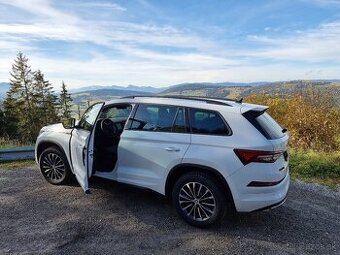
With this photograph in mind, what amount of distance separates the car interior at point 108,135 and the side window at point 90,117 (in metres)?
0.17

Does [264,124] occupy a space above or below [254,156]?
above

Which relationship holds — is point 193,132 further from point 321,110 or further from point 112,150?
point 321,110

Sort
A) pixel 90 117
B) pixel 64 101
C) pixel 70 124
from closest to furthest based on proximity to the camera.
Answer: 1. pixel 90 117
2. pixel 70 124
3. pixel 64 101

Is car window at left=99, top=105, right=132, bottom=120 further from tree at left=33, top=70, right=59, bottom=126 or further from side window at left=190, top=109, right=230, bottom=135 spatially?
tree at left=33, top=70, right=59, bottom=126

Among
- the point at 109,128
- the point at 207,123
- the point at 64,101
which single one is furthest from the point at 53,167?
the point at 64,101

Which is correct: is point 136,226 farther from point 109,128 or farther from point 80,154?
point 109,128

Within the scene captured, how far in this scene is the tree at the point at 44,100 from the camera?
2036 inches

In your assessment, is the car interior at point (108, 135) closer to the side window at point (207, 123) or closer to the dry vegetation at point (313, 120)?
the side window at point (207, 123)

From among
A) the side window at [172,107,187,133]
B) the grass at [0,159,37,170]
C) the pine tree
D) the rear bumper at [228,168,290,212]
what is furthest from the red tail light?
the pine tree

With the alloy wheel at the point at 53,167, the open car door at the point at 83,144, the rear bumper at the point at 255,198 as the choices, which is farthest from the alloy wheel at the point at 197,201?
the alloy wheel at the point at 53,167

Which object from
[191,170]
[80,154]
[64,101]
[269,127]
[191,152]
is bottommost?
[64,101]

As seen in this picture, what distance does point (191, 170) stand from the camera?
18.1ft

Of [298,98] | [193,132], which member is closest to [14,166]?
[193,132]

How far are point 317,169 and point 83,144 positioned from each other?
5940mm
